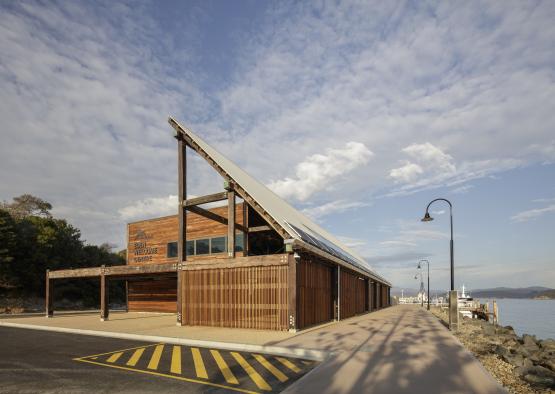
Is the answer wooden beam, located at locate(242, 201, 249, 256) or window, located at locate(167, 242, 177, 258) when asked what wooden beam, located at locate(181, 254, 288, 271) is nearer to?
wooden beam, located at locate(242, 201, 249, 256)

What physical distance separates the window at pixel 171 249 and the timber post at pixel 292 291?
16654 millimetres

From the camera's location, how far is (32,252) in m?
43.6

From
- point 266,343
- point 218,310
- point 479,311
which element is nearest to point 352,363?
point 266,343

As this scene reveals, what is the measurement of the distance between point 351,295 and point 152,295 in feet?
56.3

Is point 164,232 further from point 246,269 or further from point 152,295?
point 246,269

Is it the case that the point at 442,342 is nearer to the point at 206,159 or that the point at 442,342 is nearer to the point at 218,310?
the point at 218,310

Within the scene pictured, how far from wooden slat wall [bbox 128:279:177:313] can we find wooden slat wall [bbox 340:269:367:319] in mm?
14384

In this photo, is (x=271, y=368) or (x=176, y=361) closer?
(x=271, y=368)

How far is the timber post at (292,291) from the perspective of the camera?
16.7 m

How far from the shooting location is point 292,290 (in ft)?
55.4

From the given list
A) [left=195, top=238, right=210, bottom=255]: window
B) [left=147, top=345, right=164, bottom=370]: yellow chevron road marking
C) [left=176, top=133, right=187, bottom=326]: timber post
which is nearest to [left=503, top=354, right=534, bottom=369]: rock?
[left=147, top=345, right=164, bottom=370]: yellow chevron road marking

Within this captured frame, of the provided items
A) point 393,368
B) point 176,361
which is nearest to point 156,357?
point 176,361

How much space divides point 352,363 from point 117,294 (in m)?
50.9

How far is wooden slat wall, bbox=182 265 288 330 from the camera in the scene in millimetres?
17516
